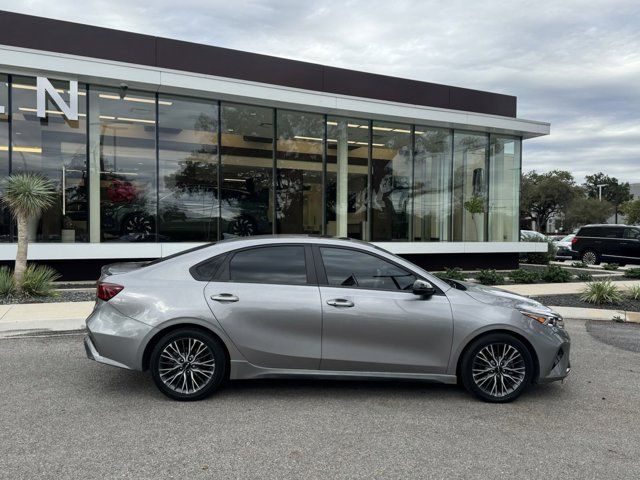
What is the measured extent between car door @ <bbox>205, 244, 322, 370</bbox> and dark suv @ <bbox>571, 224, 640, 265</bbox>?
21034mm

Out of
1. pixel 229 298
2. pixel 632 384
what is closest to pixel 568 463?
pixel 632 384

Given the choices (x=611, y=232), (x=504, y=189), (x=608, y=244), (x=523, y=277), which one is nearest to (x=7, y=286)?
(x=523, y=277)

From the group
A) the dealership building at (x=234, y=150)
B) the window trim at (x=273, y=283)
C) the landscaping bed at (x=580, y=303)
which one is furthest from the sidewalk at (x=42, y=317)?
the landscaping bed at (x=580, y=303)

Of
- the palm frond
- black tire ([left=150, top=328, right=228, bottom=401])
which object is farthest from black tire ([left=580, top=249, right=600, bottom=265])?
black tire ([left=150, top=328, right=228, bottom=401])

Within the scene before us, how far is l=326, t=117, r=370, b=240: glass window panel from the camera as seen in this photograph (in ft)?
55.7

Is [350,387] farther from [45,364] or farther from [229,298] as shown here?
[45,364]

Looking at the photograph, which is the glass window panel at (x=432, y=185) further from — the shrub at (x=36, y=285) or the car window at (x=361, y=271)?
the car window at (x=361, y=271)

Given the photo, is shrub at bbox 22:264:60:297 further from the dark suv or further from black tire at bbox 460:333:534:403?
the dark suv

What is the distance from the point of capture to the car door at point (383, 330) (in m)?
4.83

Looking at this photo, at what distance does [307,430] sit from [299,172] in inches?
505

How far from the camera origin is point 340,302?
4.84 metres

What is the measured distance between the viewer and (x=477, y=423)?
4.43m

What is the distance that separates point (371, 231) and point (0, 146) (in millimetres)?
11014

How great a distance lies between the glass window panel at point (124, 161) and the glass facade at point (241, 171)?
3cm
